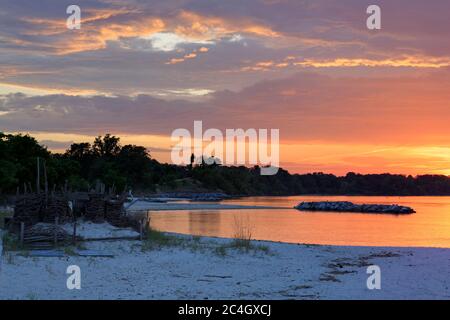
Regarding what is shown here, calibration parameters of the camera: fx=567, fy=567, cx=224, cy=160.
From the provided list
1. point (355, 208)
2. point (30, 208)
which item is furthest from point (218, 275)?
point (355, 208)

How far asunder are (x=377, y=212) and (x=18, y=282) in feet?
323

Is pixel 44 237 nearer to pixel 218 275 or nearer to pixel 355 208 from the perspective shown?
pixel 218 275

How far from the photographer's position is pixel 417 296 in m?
16.5

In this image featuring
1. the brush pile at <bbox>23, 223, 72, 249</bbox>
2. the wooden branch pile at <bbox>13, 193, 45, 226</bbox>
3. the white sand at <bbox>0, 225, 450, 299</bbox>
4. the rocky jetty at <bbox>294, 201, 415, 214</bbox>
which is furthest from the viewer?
the rocky jetty at <bbox>294, 201, 415, 214</bbox>

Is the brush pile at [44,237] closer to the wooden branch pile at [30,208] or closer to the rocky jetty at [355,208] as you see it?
the wooden branch pile at [30,208]

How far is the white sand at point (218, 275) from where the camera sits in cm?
1636

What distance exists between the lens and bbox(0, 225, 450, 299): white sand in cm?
1636

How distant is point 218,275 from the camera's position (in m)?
19.9

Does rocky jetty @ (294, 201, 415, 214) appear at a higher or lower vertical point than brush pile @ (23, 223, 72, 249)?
lower

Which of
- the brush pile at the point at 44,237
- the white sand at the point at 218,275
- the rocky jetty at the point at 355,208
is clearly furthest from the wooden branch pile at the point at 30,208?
the rocky jetty at the point at 355,208

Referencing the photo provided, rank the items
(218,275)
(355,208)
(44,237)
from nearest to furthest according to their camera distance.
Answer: (218,275)
(44,237)
(355,208)

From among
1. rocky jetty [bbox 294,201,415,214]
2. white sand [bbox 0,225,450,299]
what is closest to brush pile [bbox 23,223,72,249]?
white sand [bbox 0,225,450,299]

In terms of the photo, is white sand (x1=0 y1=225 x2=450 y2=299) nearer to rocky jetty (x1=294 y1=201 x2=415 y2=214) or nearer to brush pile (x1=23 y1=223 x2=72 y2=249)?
brush pile (x1=23 y1=223 x2=72 y2=249)
